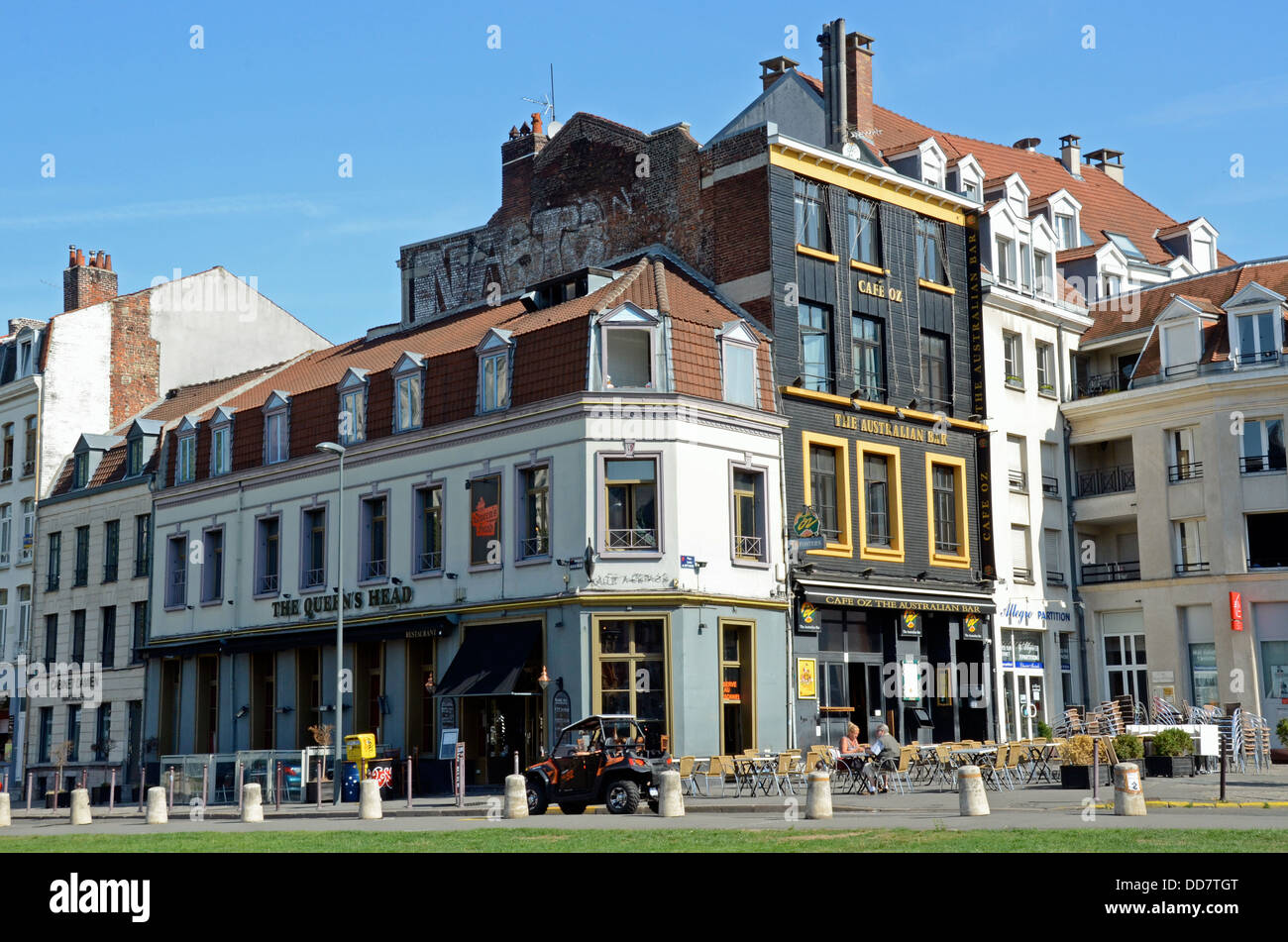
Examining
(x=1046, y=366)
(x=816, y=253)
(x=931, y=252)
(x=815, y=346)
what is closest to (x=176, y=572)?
(x=815, y=346)

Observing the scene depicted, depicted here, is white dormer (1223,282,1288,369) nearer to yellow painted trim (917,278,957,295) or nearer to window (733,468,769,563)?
yellow painted trim (917,278,957,295)

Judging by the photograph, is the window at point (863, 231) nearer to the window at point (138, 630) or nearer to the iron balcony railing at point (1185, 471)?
the iron balcony railing at point (1185, 471)

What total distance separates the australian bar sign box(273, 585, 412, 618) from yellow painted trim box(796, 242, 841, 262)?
1249 cm

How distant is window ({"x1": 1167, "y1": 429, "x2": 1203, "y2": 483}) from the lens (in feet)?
141

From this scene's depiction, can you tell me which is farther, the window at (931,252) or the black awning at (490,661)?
the window at (931,252)

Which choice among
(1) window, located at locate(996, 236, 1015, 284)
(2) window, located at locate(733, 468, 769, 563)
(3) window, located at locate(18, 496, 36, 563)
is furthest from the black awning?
(3) window, located at locate(18, 496, 36, 563)

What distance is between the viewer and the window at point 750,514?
34.8 m

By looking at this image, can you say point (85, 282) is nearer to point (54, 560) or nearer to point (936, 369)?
point (54, 560)

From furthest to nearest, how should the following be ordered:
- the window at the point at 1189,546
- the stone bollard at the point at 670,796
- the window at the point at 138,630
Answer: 1. the window at the point at 138,630
2. the window at the point at 1189,546
3. the stone bollard at the point at 670,796

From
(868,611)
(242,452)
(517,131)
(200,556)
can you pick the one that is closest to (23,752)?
(200,556)

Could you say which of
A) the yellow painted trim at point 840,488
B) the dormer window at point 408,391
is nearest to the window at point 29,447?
the dormer window at point 408,391

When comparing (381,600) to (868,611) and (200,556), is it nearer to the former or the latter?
(200,556)

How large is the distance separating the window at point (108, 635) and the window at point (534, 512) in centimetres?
1958

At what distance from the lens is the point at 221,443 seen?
144 ft
